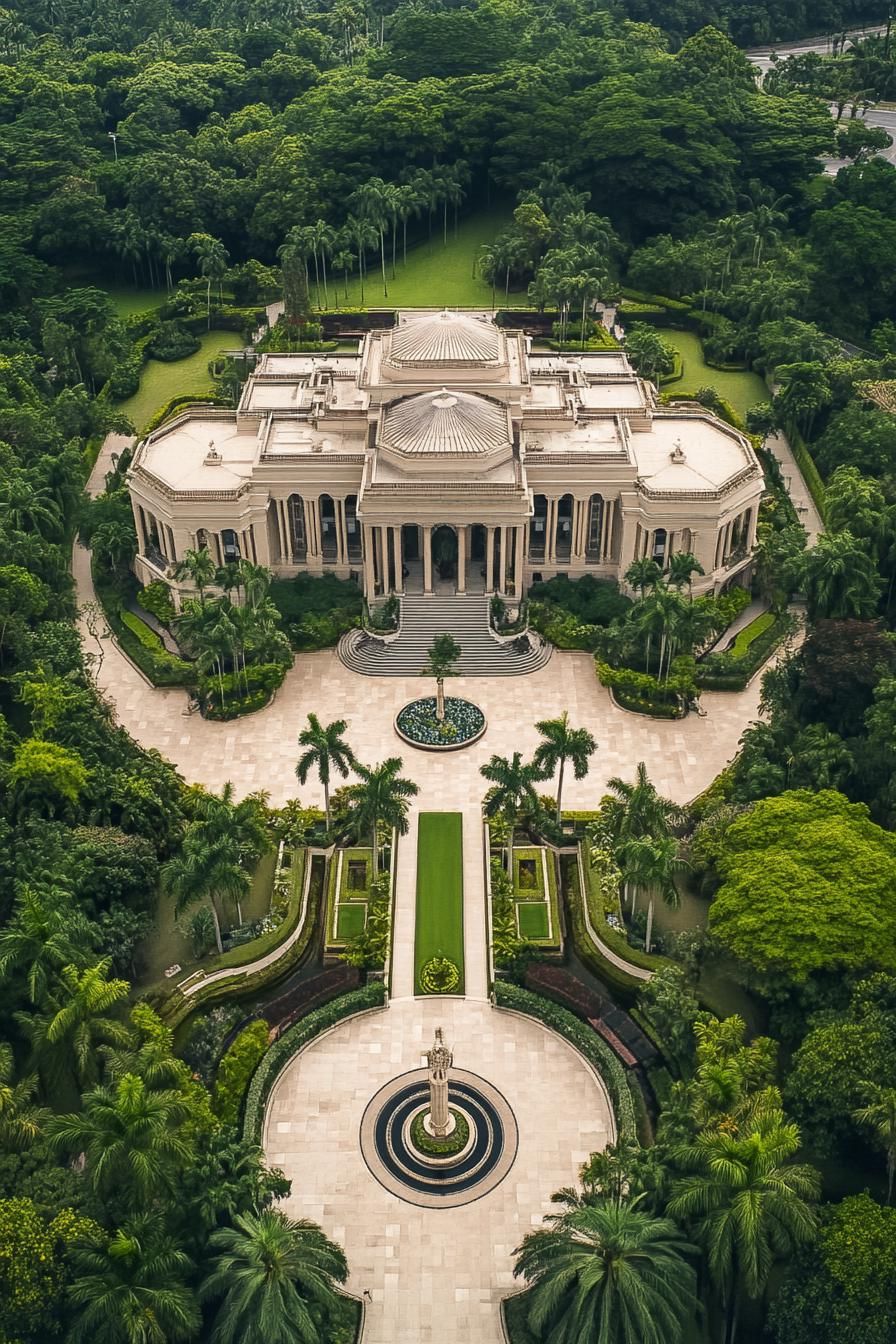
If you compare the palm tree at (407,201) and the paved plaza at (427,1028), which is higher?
the palm tree at (407,201)

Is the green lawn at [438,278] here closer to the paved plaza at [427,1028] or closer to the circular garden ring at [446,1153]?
the paved plaza at [427,1028]

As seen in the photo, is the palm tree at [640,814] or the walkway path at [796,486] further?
the walkway path at [796,486]

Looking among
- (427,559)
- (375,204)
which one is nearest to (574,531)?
(427,559)

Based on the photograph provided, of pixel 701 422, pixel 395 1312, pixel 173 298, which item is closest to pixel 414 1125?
pixel 395 1312

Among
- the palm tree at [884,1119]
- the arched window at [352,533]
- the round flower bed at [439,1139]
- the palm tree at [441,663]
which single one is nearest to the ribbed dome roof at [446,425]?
the arched window at [352,533]

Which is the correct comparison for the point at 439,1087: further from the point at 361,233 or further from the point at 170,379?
the point at 361,233

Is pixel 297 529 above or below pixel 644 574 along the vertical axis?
below
